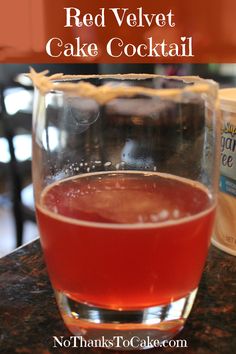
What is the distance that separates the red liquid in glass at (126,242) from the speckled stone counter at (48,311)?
5cm

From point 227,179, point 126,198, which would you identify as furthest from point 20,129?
point 126,198

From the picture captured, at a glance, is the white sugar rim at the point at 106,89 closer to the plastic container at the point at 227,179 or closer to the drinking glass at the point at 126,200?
the drinking glass at the point at 126,200

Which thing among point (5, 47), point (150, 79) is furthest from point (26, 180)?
point (150, 79)

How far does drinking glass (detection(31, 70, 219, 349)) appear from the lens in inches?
16.5

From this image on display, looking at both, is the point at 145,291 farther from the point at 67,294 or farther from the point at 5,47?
the point at 5,47

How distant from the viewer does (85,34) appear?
1.07 meters

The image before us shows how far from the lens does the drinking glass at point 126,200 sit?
0.42 metres

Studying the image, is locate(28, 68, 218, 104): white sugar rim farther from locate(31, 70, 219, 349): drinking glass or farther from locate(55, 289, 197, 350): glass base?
locate(55, 289, 197, 350): glass base

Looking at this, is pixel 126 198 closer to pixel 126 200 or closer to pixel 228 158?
pixel 126 200

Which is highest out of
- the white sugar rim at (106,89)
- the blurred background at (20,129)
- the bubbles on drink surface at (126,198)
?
the white sugar rim at (106,89)

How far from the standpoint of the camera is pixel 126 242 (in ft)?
1.35

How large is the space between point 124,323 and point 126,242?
8 cm

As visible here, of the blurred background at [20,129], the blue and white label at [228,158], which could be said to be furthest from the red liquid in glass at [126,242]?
the blurred background at [20,129]

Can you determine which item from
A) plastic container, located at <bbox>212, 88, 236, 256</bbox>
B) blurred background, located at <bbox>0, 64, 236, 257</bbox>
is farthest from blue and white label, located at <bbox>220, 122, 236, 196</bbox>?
blurred background, located at <bbox>0, 64, 236, 257</bbox>
